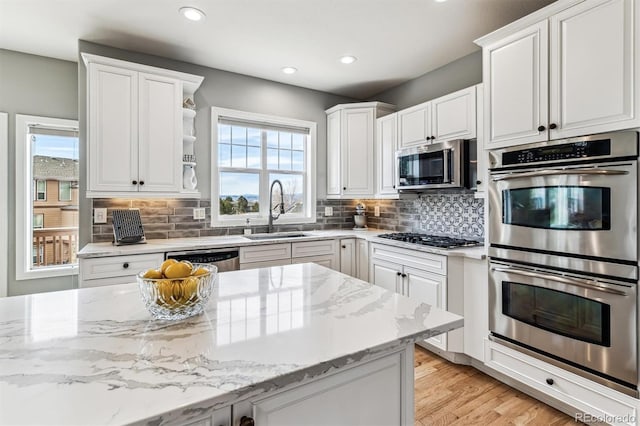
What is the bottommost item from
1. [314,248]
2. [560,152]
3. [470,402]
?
[470,402]

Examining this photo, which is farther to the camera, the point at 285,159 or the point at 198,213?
the point at 285,159

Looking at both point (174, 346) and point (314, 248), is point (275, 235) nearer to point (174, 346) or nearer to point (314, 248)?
point (314, 248)

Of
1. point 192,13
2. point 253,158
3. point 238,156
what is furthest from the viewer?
point 253,158

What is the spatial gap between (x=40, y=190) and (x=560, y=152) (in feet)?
14.6

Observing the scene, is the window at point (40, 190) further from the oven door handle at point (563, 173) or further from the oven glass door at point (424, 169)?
the oven door handle at point (563, 173)

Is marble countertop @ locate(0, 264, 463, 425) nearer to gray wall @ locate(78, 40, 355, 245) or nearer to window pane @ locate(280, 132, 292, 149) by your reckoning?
gray wall @ locate(78, 40, 355, 245)

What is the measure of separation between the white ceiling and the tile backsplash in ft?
4.56

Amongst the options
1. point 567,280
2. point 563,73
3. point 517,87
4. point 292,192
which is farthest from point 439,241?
point 292,192

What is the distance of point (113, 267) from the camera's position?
2412 millimetres

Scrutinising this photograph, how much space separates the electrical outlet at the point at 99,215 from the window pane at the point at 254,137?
159 cm

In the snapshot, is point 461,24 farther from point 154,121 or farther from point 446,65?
point 154,121

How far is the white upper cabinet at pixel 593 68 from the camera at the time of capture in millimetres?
1613

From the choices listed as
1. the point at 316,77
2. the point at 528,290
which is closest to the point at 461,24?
the point at 316,77

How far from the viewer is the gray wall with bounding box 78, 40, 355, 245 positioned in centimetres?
279
